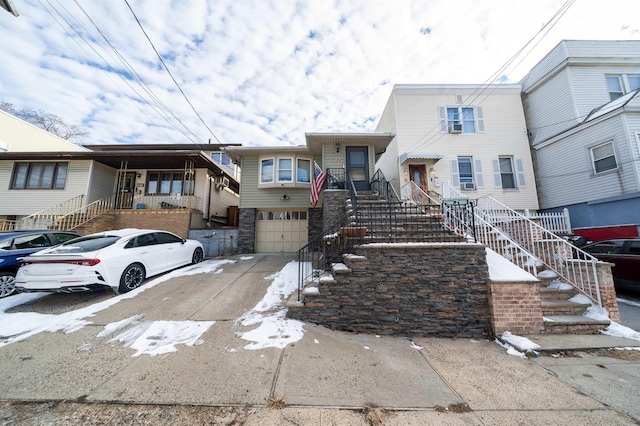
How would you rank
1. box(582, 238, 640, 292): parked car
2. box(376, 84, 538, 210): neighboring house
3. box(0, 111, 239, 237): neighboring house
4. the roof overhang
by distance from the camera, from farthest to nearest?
1. box(376, 84, 538, 210): neighboring house
2. box(0, 111, 239, 237): neighboring house
3. the roof overhang
4. box(582, 238, 640, 292): parked car

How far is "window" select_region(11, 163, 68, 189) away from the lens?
1112cm

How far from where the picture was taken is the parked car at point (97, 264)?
4.34 meters

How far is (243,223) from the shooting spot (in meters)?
10.8

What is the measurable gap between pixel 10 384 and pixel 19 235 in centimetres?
540

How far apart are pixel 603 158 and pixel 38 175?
84.7ft

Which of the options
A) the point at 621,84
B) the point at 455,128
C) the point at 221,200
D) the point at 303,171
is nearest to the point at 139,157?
the point at 221,200

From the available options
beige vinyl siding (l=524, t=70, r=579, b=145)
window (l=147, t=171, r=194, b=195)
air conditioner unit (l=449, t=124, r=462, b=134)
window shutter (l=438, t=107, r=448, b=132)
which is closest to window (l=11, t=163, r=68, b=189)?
window (l=147, t=171, r=194, b=195)

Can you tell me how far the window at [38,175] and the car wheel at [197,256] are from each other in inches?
370

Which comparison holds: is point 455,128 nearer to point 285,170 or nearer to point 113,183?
point 285,170

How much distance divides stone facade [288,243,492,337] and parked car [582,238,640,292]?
4909 millimetres

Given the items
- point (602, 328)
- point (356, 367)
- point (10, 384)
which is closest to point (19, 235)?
point (10, 384)

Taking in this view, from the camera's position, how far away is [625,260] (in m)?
5.59

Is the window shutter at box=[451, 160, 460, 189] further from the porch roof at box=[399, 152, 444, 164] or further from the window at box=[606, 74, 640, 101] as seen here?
the window at box=[606, 74, 640, 101]

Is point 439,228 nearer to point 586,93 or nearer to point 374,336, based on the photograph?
point 374,336
